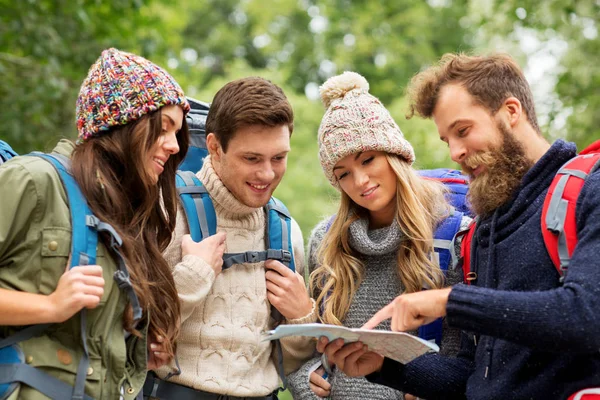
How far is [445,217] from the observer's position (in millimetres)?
4211

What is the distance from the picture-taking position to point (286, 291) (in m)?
4.08

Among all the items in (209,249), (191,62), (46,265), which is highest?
(191,62)

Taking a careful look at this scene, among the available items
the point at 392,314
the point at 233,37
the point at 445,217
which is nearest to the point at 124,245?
the point at 392,314

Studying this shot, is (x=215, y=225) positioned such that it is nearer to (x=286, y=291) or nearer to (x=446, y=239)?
(x=286, y=291)

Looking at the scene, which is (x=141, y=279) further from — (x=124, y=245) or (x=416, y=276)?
(x=416, y=276)

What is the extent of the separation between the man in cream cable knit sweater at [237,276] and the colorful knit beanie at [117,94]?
2.14 feet

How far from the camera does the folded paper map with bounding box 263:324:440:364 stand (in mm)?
3020

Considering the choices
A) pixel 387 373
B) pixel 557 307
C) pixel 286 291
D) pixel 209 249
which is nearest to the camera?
pixel 557 307

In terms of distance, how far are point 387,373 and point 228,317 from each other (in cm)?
86

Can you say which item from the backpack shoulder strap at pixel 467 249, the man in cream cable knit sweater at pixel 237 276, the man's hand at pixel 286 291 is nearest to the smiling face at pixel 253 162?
the man in cream cable knit sweater at pixel 237 276

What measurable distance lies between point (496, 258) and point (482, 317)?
1.75 feet

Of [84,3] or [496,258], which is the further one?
[84,3]

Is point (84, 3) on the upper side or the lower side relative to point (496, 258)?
upper

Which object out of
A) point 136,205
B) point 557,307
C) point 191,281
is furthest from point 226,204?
point 557,307
